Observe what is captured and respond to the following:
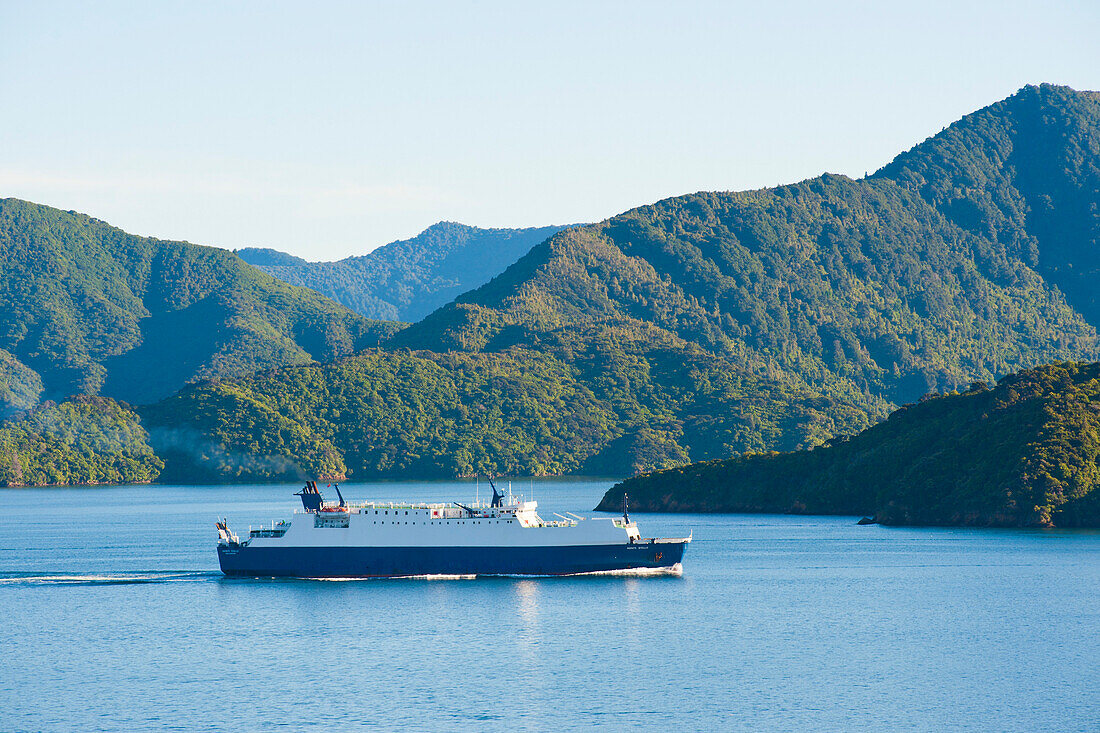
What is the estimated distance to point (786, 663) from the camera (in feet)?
172

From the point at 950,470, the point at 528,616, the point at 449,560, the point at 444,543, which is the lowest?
the point at 528,616

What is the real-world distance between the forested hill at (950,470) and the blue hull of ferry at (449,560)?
45698 mm

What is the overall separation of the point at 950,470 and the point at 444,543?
58.2 metres

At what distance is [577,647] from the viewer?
55.9m

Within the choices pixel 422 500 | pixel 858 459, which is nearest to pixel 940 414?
pixel 858 459

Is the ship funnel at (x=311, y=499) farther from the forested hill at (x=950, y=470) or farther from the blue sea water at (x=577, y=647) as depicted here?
the forested hill at (x=950, y=470)

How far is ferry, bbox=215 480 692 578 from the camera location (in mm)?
73000

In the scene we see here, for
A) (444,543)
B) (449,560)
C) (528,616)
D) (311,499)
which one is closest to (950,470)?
(449,560)

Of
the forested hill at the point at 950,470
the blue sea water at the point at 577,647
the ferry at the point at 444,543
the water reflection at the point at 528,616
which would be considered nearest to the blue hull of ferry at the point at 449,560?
the ferry at the point at 444,543

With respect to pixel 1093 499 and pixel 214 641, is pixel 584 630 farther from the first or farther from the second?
pixel 1093 499

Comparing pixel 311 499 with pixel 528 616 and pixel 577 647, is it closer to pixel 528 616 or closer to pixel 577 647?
pixel 528 616

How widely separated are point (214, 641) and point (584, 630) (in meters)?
16.6

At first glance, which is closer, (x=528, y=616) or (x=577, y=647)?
(x=577, y=647)

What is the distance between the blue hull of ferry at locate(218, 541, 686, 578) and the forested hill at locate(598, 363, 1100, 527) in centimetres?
4570
